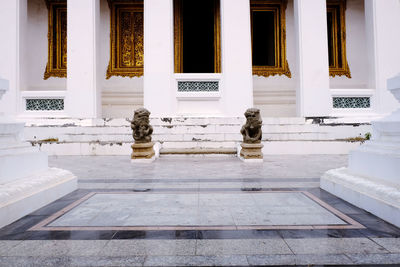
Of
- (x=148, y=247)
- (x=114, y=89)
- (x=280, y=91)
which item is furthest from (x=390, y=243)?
(x=114, y=89)

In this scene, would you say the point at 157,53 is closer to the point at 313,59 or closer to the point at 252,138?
the point at 252,138

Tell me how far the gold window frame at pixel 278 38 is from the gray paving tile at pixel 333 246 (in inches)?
398

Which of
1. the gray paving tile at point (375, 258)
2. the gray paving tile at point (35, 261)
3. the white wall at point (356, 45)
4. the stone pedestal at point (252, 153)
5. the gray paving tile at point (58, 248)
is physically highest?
the white wall at point (356, 45)

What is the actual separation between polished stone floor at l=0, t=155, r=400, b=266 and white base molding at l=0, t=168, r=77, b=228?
0.09 meters

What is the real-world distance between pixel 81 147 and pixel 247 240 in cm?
602

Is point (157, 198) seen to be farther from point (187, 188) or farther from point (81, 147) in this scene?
point (81, 147)

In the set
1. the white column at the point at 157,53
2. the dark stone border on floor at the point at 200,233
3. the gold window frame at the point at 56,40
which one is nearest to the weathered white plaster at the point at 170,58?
the white column at the point at 157,53

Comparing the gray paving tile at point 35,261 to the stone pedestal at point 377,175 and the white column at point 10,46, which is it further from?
the white column at point 10,46

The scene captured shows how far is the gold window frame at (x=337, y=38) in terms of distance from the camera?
11.3m

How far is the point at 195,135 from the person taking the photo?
754 cm

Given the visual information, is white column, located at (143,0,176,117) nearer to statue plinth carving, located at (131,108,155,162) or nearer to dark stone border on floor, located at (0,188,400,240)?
statue plinth carving, located at (131,108,155,162)

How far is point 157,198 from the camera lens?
2822mm

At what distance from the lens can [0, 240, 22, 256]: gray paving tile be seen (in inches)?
64.8

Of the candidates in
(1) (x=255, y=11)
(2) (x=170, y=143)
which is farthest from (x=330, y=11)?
(2) (x=170, y=143)
